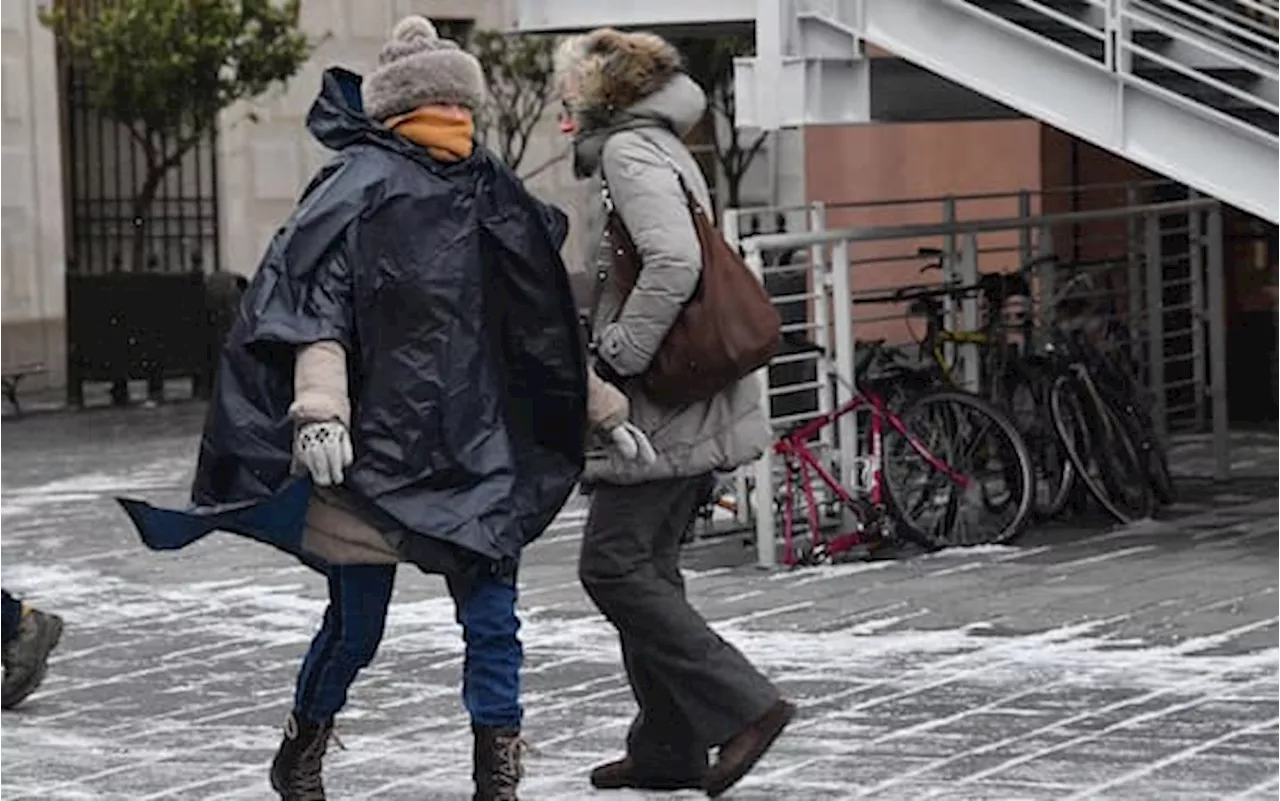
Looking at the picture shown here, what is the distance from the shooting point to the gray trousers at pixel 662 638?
7.71 metres

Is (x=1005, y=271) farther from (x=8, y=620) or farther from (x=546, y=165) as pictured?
(x=546, y=165)

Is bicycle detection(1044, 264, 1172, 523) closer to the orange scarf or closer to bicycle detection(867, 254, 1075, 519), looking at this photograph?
bicycle detection(867, 254, 1075, 519)

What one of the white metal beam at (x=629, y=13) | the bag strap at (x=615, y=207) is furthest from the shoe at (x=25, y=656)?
the white metal beam at (x=629, y=13)

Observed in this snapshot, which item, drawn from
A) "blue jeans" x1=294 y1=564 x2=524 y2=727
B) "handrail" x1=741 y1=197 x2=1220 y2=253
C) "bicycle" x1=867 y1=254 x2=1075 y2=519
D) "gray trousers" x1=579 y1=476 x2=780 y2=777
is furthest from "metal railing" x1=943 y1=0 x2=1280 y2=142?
"blue jeans" x1=294 y1=564 x2=524 y2=727

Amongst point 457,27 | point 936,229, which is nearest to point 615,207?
point 936,229

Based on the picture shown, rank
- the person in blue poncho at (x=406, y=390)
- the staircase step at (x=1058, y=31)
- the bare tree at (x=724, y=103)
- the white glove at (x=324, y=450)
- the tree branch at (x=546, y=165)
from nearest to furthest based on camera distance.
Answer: the white glove at (x=324, y=450)
the person in blue poncho at (x=406, y=390)
the staircase step at (x=1058, y=31)
the bare tree at (x=724, y=103)
the tree branch at (x=546, y=165)

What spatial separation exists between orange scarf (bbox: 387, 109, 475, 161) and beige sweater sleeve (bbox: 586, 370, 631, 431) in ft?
1.97

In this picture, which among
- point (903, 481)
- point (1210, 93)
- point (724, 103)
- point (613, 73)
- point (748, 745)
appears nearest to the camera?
point (748, 745)

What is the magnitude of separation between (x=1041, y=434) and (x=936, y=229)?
99 centimetres

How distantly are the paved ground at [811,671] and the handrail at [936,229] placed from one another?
4.26ft

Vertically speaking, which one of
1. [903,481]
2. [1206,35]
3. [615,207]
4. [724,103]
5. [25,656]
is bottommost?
[25,656]

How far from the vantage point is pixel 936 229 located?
1359 cm

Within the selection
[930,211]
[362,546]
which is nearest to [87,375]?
[930,211]

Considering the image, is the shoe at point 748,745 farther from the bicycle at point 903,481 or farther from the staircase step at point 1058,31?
the staircase step at point 1058,31
